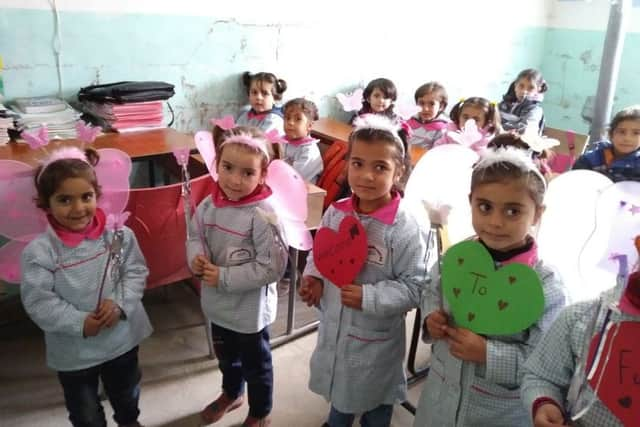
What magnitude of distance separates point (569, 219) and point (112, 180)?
4.23ft

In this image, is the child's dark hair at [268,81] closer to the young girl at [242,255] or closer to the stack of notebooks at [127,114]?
the stack of notebooks at [127,114]

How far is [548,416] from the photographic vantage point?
0.97 metres

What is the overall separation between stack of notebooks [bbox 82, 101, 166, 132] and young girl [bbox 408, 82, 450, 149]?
1.61m

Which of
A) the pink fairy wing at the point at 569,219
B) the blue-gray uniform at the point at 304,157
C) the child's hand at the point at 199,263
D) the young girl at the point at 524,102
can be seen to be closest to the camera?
the pink fairy wing at the point at 569,219

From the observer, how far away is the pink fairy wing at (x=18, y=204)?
59.4 inches

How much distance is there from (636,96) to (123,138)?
14.6ft

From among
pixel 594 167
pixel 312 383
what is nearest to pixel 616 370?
pixel 312 383

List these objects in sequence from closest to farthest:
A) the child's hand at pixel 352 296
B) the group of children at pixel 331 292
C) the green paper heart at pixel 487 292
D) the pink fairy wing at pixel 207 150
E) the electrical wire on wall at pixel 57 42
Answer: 1. the green paper heart at pixel 487 292
2. the group of children at pixel 331 292
3. the child's hand at pixel 352 296
4. the pink fairy wing at pixel 207 150
5. the electrical wire on wall at pixel 57 42

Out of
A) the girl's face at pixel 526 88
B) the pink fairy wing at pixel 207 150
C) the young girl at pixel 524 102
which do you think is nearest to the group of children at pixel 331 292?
the pink fairy wing at pixel 207 150

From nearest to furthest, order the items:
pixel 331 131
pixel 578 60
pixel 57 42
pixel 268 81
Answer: pixel 57 42 < pixel 268 81 < pixel 331 131 < pixel 578 60

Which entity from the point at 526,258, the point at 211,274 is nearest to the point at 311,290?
the point at 211,274

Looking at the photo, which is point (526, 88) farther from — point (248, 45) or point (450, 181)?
point (450, 181)

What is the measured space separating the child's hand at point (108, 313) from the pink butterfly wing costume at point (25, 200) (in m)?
0.25

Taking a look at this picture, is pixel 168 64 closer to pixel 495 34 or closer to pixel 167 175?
pixel 167 175
